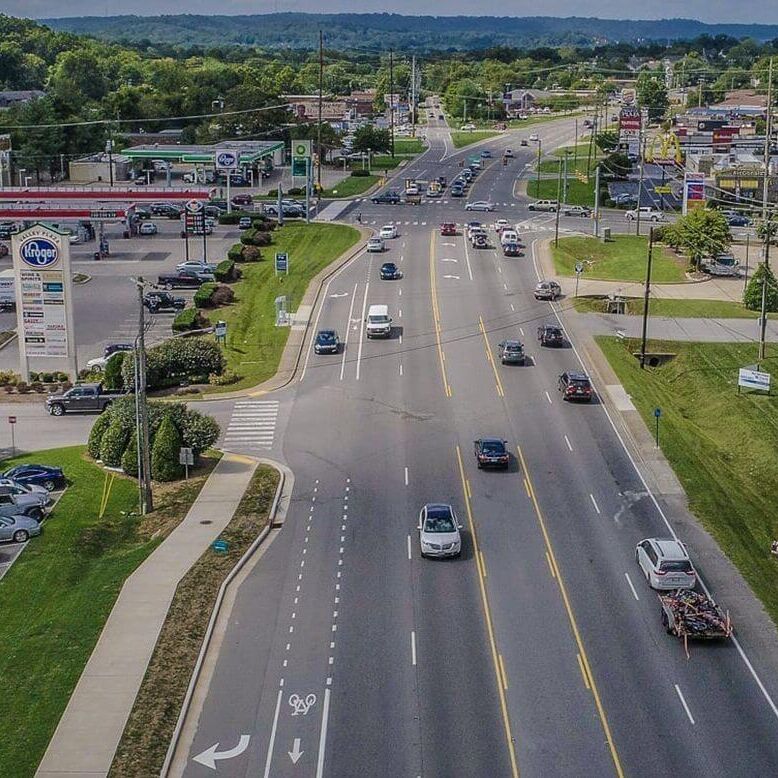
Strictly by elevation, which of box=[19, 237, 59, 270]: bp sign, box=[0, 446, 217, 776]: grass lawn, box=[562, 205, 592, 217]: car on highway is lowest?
box=[0, 446, 217, 776]: grass lawn

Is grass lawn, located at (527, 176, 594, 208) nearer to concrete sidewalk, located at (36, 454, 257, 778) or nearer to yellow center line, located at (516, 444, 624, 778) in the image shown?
yellow center line, located at (516, 444, 624, 778)

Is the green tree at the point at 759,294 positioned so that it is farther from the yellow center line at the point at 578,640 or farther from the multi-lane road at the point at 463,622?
the yellow center line at the point at 578,640

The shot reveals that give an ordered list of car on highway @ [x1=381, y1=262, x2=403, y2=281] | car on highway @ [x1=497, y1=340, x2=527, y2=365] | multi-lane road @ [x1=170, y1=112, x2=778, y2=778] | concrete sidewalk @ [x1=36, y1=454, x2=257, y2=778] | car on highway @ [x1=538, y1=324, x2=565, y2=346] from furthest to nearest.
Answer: car on highway @ [x1=381, y1=262, x2=403, y2=281]
car on highway @ [x1=538, y1=324, x2=565, y2=346]
car on highway @ [x1=497, y1=340, x2=527, y2=365]
multi-lane road @ [x1=170, y1=112, x2=778, y2=778]
concrete sidewalk @ [x1=36, y1=454, x2=257, y2=778]

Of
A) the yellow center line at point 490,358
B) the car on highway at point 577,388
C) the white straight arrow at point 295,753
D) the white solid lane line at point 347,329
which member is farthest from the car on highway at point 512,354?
the white straight arrow at point 295,753

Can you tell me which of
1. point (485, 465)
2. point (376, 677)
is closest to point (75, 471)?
point (485, 465)

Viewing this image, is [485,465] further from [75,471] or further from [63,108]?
[63,108]

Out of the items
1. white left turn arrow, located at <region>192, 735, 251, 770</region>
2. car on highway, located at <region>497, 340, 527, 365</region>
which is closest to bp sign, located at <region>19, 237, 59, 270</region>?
car on highway, located at <region>497, 340, 527, 365</region>
